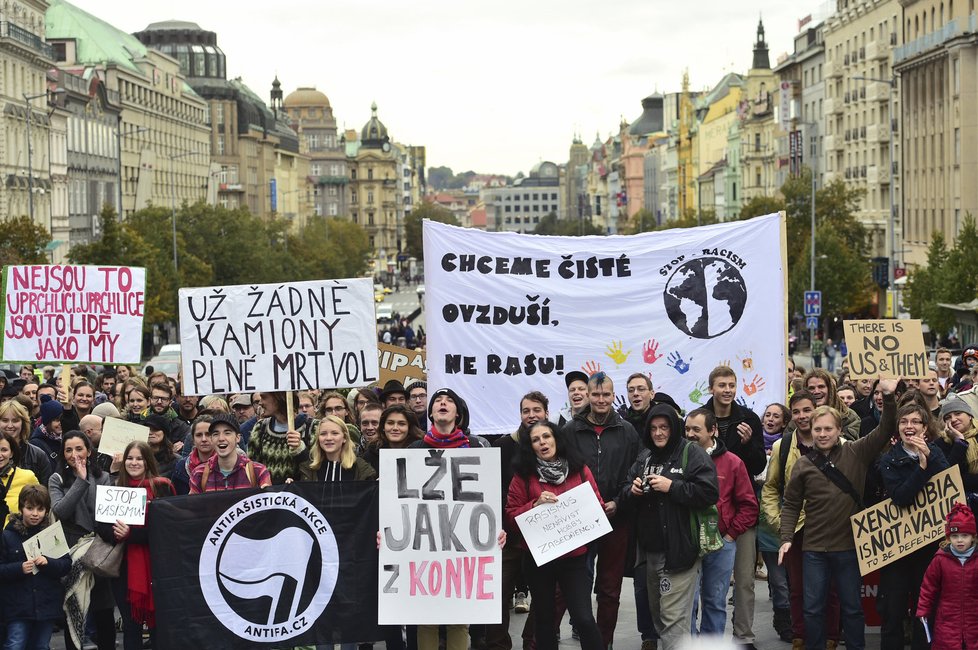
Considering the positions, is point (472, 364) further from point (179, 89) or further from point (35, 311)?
point (179, 89)

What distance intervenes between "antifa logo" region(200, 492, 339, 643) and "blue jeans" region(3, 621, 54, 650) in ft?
3.25

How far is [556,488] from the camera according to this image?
9.95m

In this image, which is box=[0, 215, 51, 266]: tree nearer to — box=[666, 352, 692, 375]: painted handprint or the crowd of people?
box=[666, 352, 692, 375]: painted handprint

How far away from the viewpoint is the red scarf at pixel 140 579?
10273 mm

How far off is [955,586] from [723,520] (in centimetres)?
143

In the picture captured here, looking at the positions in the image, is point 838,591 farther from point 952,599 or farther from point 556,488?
point 556,488

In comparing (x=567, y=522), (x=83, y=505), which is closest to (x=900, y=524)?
(x=567, y=522)

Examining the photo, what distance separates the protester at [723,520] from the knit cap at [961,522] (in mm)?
1248

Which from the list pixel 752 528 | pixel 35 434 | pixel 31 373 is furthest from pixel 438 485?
pixel 31 373

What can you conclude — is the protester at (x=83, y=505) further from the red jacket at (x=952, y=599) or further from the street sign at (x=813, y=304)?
the street sign at (x=813, y=304)

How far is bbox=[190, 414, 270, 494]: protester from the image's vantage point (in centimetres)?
1023

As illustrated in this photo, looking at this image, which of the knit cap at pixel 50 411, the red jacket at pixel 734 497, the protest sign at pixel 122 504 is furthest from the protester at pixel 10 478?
the red jacket at pixel 734 497

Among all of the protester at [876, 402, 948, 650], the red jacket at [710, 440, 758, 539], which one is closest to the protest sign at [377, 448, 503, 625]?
the red jacket at [710, 440, 758, 539]

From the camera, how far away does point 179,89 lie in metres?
112
